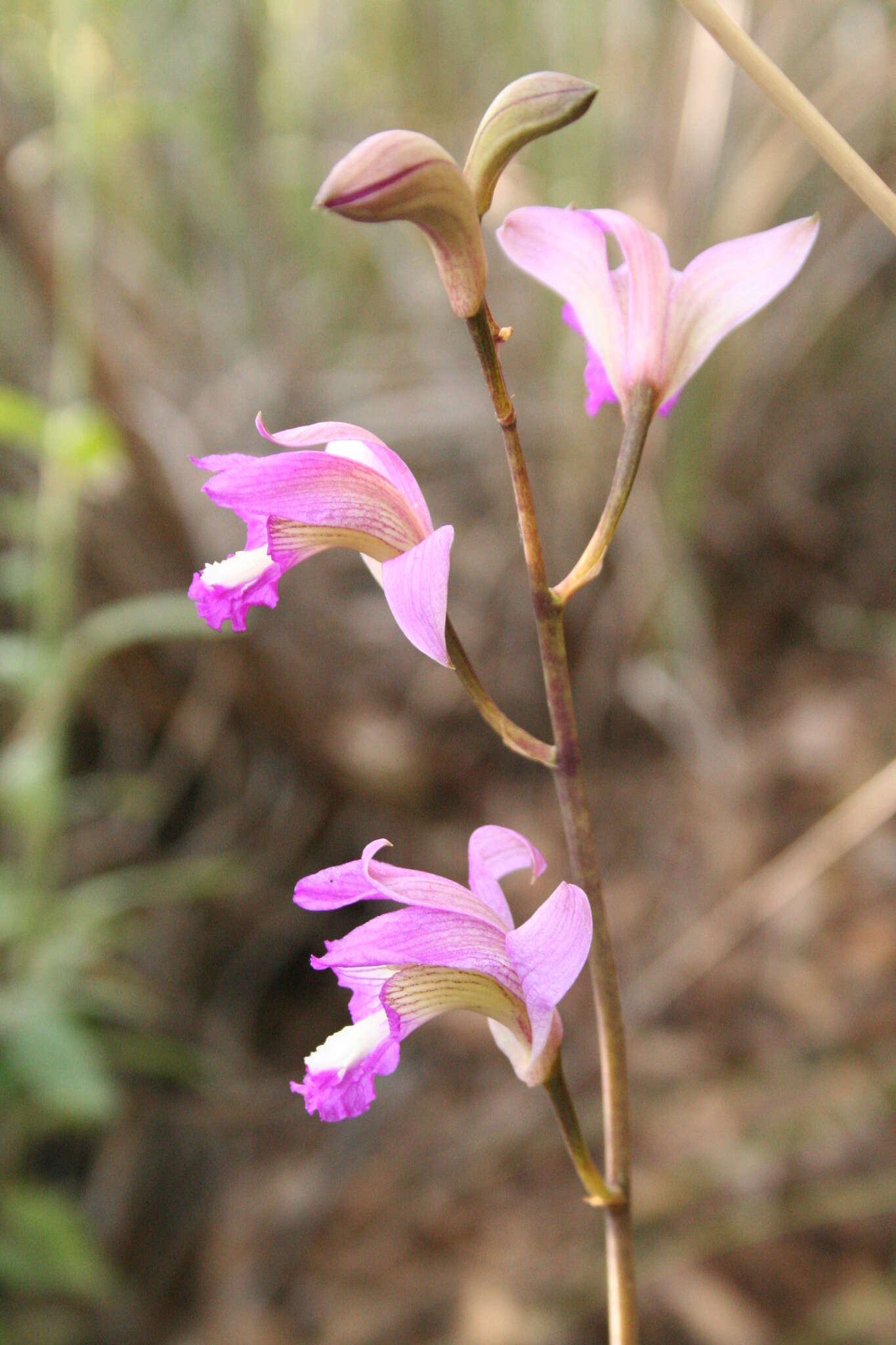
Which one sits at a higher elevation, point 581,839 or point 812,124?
point 812,124

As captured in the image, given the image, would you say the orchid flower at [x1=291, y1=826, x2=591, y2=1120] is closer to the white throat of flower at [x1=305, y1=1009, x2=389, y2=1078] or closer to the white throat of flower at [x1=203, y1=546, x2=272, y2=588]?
the white throat of flower at [x1=305, y1=1009, x2=389, y2=1078]

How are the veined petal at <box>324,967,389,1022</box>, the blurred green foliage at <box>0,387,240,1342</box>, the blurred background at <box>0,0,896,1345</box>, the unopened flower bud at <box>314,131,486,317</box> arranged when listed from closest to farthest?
the unopened flower bud at <box>314,131,486,317</box>
the veined petal at <box>324,967,389,1022</box>
the blurred green foliage at <box>0,387,240,1342</box>
the blurred background at <box>0,0,896,1345</box>

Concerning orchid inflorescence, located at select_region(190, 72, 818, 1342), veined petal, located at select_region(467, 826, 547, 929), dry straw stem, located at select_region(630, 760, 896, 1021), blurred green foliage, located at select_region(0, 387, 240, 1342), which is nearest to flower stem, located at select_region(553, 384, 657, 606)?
orchid inflorescence, located at select_region(190, 72, 818, 1342)

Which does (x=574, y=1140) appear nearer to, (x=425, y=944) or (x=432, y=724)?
(x=425, y=944)

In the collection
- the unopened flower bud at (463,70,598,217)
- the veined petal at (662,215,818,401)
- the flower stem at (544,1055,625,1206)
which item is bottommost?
the flower stem at (544,1055,625,1206)

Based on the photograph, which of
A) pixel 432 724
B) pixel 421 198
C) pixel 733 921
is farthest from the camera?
pixel 432 724

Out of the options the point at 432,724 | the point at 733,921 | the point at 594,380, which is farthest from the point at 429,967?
the point at 432,724

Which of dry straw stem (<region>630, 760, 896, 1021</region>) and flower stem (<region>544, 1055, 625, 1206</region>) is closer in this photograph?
flower stem (<region>544, 1055, 625, 1206</region>)
